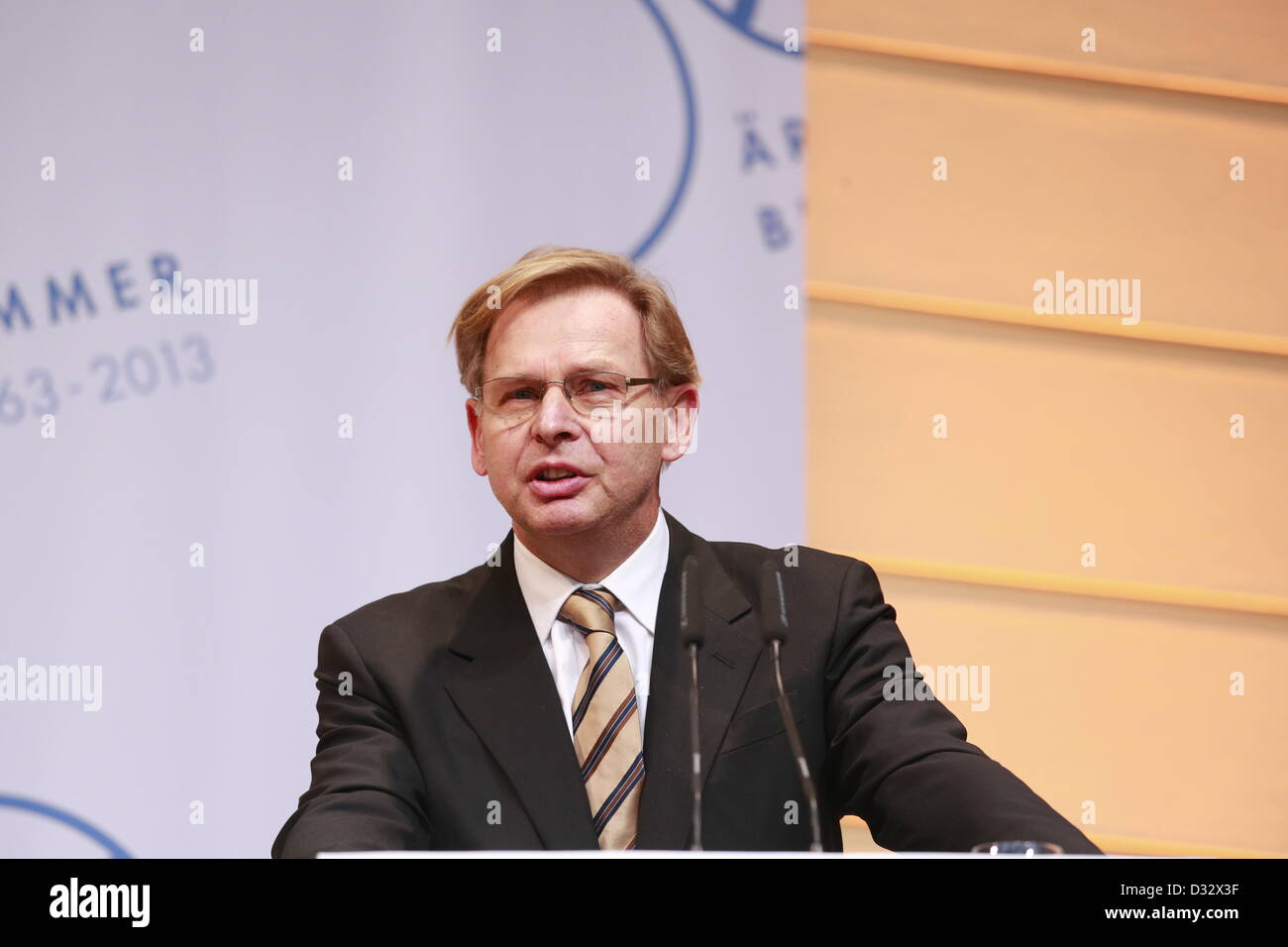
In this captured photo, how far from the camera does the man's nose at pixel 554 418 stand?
2193 mm

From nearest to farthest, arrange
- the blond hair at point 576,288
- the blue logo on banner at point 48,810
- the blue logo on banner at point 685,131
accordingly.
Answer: the blond hair at point 576,288
the blue logo on banner at point 48,810
the blue logo on banner at point 685,131

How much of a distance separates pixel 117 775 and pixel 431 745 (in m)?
Answer: 1.07

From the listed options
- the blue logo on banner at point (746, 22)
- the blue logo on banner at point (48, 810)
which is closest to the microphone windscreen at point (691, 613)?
the blue logo on banner at point (48, 810)

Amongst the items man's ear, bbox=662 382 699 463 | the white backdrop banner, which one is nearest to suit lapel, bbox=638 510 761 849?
man's ear, bbox=662 382 699 463

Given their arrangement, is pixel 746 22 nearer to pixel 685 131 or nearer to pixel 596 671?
pixel 685 131

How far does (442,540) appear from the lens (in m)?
2.93

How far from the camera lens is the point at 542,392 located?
2252 millimetres

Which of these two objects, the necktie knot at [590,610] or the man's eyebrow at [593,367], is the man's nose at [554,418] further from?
the necktie knot at [590,610]

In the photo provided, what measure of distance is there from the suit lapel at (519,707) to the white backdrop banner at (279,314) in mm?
729

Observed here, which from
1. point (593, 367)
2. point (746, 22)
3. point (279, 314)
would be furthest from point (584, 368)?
point (746, 22)

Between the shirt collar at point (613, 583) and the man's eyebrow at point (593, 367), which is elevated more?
the man's eyebrow at point (593, 367)

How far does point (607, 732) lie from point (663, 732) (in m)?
0.08
